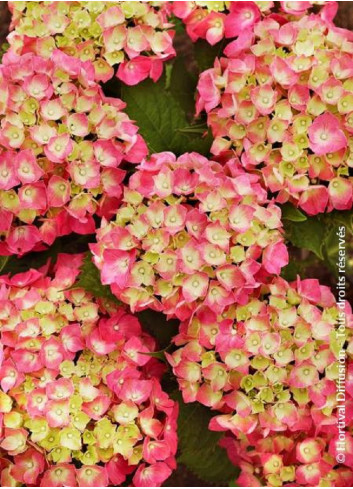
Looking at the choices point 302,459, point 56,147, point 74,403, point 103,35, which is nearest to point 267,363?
point 302,459

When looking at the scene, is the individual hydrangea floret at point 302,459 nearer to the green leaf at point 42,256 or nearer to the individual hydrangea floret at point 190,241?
the individual hydrangea floret at point 190,241

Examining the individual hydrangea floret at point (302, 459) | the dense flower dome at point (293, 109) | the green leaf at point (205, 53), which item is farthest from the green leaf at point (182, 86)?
the individual hydrangea floret at point (302, 459)

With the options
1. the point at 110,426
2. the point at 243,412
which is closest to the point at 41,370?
the point at 110,426

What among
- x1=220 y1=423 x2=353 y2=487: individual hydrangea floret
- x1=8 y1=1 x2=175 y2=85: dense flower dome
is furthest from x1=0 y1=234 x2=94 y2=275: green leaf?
x1=220 y1=423 x2=353 y2=487: individual hydrangea floret

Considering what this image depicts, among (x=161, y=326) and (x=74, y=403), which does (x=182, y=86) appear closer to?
(x=161, y=326)

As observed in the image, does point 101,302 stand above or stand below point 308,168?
below

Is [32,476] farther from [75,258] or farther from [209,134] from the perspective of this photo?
[209,134]

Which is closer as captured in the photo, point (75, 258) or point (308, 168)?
point (308, 168)
